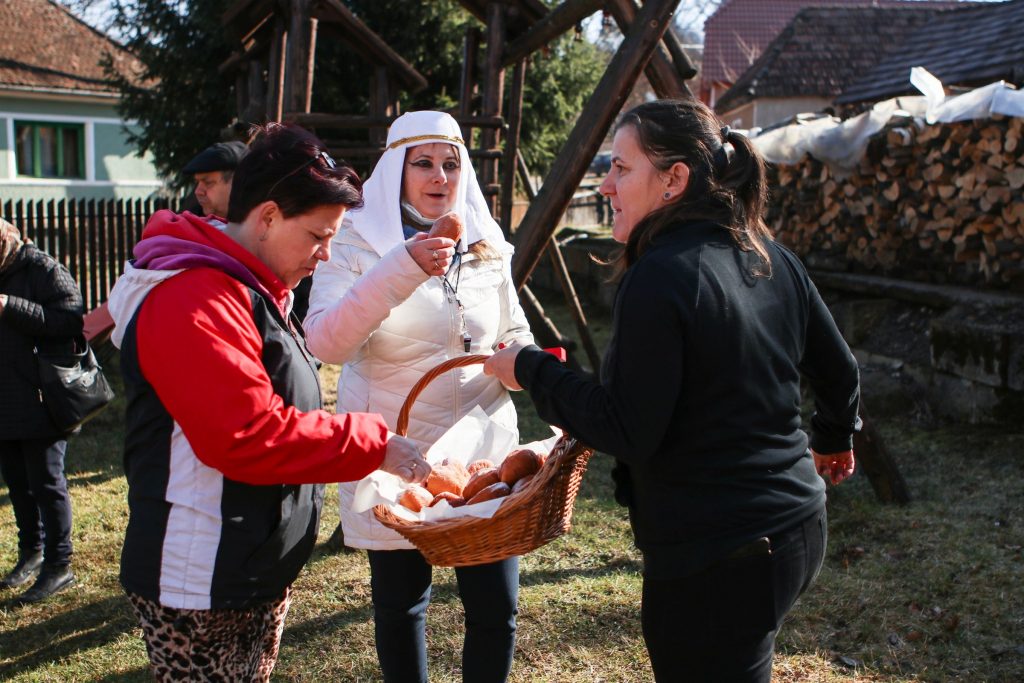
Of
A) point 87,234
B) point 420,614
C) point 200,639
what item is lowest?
point 420,614

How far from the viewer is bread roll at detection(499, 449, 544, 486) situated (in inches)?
93.0

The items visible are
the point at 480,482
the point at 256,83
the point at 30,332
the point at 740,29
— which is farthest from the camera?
the point at 740,29

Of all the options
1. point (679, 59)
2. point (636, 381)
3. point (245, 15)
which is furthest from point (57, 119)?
point (636, 381)

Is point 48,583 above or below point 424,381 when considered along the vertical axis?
below

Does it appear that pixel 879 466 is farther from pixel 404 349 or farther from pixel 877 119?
pixel 877 119

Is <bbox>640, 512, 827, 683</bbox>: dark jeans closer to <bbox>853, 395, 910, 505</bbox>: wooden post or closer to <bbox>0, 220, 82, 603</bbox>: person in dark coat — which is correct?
<bbox>0, 220, 82, 603</bbox>: person in dark coat

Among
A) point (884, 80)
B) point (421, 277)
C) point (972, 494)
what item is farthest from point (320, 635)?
point (884, 80)

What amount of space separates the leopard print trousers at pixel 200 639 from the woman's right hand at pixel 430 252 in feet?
2.85

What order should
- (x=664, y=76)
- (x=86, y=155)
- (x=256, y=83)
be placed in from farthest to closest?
1. (x=86, y=155)
2. (x=256, y=83)
3. (x=664, y=76)

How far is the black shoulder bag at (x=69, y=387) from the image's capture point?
154 inches

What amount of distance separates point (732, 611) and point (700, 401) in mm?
429

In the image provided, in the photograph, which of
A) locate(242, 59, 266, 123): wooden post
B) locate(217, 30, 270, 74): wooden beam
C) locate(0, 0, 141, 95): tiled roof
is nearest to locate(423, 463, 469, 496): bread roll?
locate(242, 59, 266, 123): wooden post

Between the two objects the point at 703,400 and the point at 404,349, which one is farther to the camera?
the point at 404,349

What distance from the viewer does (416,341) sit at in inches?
104
